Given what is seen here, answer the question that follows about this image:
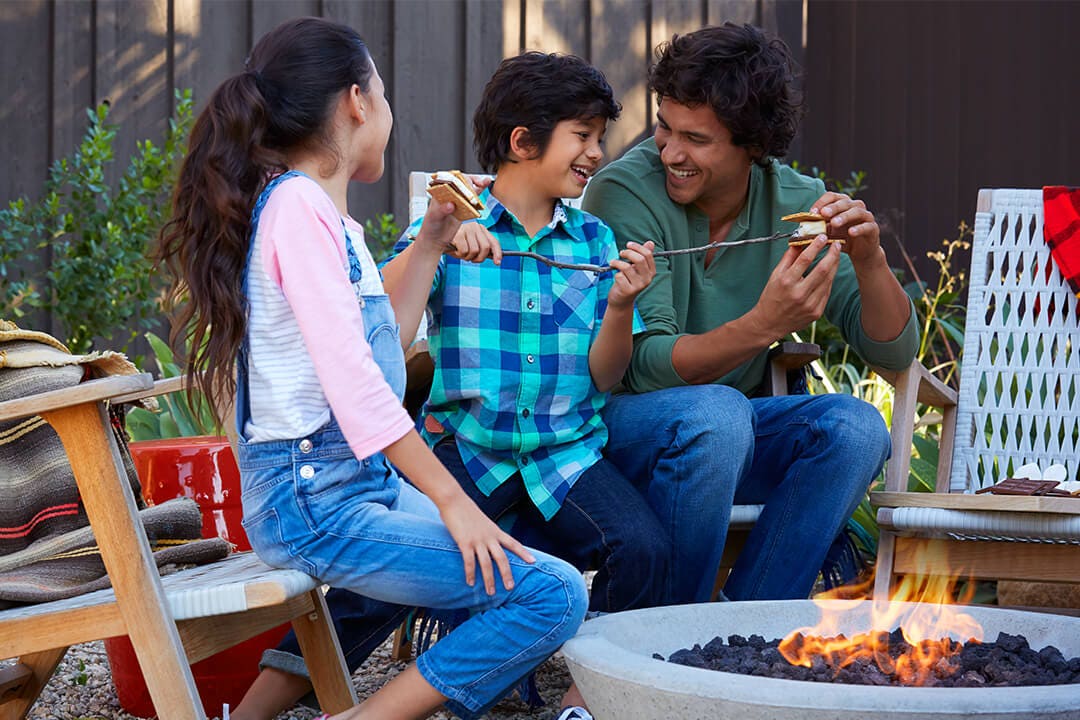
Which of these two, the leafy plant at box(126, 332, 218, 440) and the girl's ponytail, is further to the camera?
the leafy plant at box(126, 332, 218, 440)

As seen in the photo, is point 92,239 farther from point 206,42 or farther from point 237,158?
point 237,158

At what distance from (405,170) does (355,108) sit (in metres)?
2.46

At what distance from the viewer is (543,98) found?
245 centimetres

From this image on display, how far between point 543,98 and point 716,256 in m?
0.56

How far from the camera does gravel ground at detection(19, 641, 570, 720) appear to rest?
2527 mm

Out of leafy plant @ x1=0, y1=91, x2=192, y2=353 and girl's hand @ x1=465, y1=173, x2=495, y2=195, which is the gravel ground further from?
leafy plant @ x1=0, y1=91, x2=192, y2=353

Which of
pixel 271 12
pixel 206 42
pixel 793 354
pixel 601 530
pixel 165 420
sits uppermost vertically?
pixel 271 12

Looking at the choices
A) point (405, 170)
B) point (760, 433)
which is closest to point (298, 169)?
point (760, 433)

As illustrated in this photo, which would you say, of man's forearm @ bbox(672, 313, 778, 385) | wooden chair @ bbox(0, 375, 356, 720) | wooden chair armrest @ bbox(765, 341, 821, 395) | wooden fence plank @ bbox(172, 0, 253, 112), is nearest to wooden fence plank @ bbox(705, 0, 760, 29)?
wooden fence plank @ bbox(172, 0, 253, 112)

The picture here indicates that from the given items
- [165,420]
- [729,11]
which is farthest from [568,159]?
[729,11]

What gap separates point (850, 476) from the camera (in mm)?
2387

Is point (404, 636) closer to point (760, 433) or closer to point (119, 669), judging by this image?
point (119, 669)

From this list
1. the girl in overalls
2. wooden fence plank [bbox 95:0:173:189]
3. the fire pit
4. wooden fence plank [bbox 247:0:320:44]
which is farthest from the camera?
wooden fence plank [bbox 247:0:320:44]

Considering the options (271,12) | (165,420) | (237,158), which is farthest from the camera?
(271,12)
